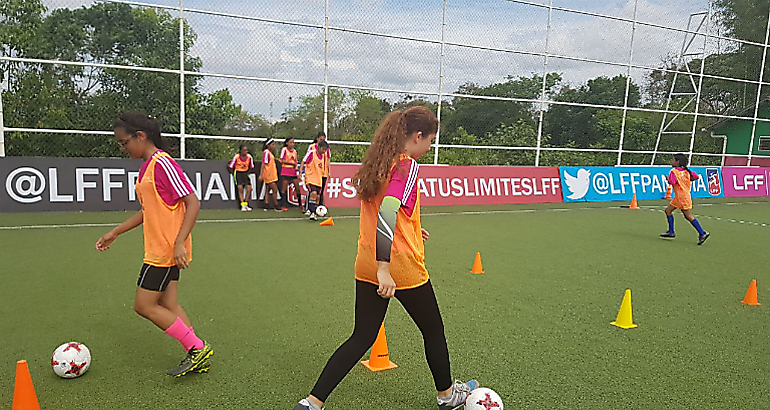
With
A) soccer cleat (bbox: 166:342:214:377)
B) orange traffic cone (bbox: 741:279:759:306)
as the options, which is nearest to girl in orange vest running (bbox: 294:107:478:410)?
soccer cleat (bbox: 166:342:214:377)

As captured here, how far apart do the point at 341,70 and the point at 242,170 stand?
12.0 ft

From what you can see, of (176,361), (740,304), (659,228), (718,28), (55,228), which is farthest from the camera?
(718,28)

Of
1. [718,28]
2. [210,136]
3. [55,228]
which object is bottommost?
[55,228]

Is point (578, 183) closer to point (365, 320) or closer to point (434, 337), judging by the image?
point (434, 337)

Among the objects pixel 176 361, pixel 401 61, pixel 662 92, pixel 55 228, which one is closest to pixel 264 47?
pixel 401 61

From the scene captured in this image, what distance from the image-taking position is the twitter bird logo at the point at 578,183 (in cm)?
1692

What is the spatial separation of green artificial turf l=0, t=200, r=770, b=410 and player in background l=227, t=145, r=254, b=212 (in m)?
3.16

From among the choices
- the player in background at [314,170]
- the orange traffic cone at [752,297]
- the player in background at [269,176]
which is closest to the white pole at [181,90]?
the player in background at [269,176]

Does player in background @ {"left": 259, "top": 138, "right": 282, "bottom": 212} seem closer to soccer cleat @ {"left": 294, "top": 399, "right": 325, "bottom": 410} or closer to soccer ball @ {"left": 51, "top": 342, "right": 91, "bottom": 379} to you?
soccer ball @ {"left": 51, "top": 342, "right": 91, "bottom": 379}

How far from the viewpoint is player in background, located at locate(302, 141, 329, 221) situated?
11.9 metres

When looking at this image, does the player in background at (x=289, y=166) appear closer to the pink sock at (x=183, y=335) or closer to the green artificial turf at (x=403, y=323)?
the green artificial turf at (x=403, y=323)

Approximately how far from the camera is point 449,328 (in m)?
5.13

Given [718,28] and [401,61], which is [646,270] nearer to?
[401,61]

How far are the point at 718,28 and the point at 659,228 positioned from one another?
44.5 ft
